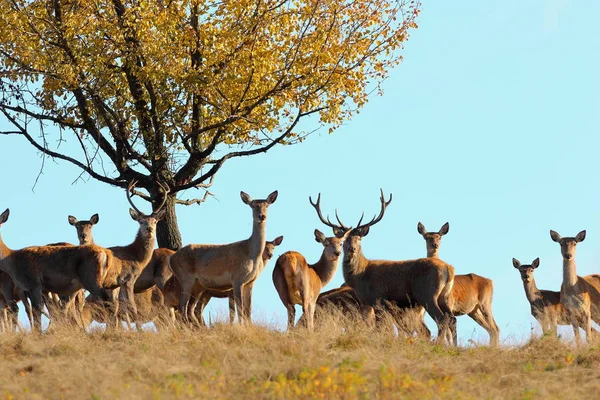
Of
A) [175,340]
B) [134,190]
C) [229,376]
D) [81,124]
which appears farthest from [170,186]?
[229,376]

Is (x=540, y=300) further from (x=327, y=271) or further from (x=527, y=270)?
(x=327, y=271)

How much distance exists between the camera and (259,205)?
1827 cm

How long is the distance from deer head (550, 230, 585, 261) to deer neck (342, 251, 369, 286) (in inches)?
194

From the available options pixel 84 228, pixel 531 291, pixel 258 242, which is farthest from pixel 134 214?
pixel 531 291

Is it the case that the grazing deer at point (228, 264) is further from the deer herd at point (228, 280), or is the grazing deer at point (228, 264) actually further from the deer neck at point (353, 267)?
the deer neck at point (353, 267)

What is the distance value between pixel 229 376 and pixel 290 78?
42.0 ft

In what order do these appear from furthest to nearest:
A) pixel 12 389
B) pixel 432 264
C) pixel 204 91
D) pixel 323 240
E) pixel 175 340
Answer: pixel 204 91 → pixel 323 240 → pixel 432 264 → pixel 175 340 → pixel 12 389

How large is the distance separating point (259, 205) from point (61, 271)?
3.44 metres

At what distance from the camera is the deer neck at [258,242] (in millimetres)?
17828

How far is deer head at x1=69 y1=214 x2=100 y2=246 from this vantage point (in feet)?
69.5

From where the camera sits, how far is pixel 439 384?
12.1 meters

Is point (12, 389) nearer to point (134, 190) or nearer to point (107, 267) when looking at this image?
point (107, 267)

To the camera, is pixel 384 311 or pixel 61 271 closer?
pixel 384 311

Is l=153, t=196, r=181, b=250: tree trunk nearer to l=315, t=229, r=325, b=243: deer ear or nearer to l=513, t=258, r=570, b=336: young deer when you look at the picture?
l=315, t=229, r=325, b=243: deer ear
